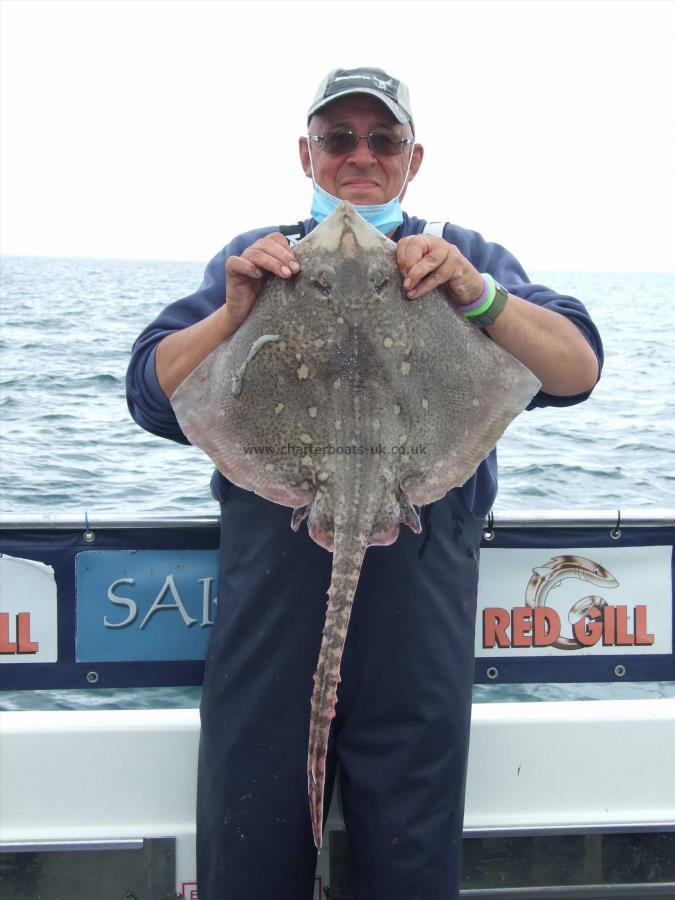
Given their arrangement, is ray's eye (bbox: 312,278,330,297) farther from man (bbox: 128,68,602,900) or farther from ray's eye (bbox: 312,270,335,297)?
man (bbox: 128,68,602,900)

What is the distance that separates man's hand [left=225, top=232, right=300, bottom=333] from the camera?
Result: 2070mm

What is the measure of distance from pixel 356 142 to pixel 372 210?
0.61 feet

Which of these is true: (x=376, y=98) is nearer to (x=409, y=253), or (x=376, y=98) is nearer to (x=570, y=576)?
(x=409, y=253)

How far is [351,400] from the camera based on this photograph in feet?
6.78

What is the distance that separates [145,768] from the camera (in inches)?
116

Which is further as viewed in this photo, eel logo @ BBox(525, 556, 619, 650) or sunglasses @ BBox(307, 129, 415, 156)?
eel logo @ BBox(525, 556, 619, 650)

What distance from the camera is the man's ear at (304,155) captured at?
2.67 m

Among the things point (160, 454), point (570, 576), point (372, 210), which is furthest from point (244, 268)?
point (160, 454)

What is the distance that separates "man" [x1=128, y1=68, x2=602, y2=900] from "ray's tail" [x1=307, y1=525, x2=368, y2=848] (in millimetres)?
356

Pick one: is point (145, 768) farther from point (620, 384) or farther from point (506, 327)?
point (620, 384)

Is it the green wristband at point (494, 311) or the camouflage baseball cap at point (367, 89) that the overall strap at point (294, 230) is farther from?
the green wristband at point (494, 311)

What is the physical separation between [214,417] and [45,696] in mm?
3958

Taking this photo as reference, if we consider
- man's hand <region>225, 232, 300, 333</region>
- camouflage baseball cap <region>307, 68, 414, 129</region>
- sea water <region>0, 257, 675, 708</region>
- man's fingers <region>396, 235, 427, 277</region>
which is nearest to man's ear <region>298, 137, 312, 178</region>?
camouflage baseball cap <region>307, 68, 414, 129</region>

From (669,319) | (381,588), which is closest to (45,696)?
(381,588)
